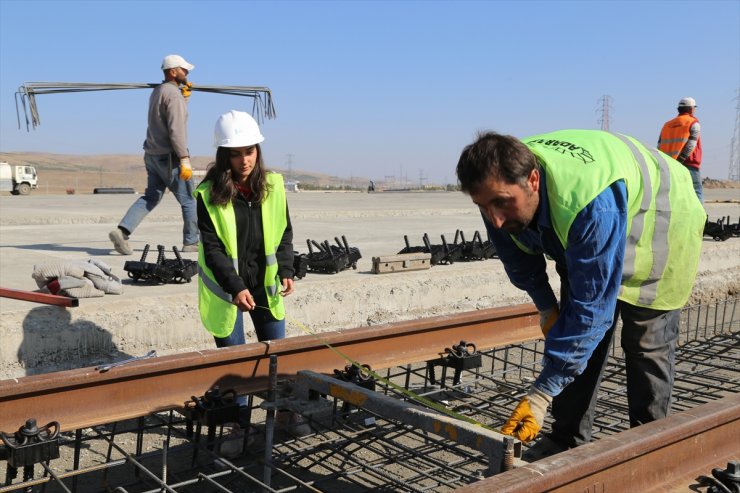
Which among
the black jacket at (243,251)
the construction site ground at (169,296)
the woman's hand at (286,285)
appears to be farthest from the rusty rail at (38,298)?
the woman's hand at (286,285)

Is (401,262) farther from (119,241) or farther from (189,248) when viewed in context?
(119,241)

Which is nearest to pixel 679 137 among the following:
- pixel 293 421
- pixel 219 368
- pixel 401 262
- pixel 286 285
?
pixel 401 262

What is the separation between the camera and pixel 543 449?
383cm

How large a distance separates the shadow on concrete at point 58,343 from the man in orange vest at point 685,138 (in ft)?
27.2

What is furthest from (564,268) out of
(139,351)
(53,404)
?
(139,351)

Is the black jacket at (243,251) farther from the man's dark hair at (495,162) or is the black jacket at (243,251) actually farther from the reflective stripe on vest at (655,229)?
the reflective stripe on vest at (655,229)

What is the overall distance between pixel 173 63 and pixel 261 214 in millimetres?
3839

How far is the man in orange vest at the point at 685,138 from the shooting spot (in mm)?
10578

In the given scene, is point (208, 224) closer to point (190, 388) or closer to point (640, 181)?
point (190, 388)

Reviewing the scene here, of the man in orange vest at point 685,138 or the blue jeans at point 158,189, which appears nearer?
the blue jeans at point 158,189

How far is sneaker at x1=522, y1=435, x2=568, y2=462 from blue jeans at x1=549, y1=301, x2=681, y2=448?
97 millimetres

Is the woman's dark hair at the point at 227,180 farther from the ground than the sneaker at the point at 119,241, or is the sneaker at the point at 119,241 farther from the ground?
the woman's dark hair at the point at 227,180

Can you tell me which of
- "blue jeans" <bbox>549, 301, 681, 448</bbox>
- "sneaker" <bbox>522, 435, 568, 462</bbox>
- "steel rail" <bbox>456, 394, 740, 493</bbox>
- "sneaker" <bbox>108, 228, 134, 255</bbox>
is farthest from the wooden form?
"steel rail" <bbox>456, 394, 740, 493</bbox>

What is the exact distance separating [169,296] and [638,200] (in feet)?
13.3
